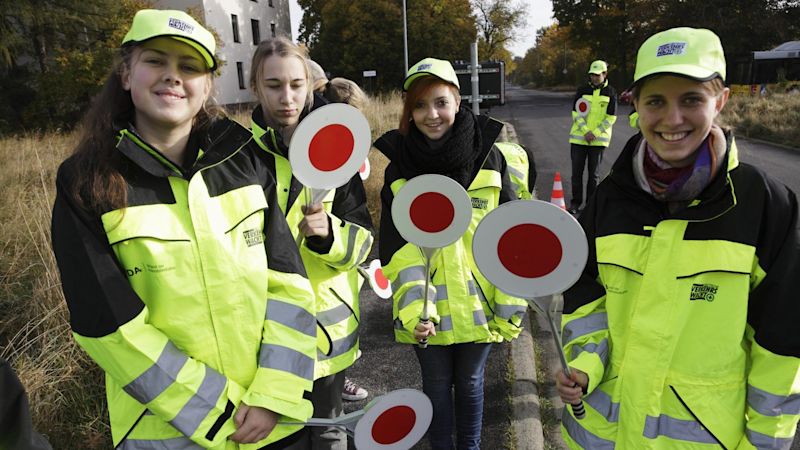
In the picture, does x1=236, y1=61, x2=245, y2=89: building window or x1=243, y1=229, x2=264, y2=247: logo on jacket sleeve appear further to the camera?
x1=236, y1=61, x2=245, y2=89: building window

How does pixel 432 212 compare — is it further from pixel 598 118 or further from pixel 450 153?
pixel 598 118

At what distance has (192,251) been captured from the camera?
1.51 m

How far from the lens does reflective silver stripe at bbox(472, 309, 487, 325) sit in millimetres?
2283

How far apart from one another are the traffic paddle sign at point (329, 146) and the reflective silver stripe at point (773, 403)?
1468 mm

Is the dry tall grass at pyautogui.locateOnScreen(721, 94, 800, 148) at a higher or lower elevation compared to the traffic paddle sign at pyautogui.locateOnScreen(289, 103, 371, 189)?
lower

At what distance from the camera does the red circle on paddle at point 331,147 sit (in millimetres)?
1867

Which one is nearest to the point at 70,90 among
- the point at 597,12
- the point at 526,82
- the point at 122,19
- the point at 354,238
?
the point at 122,19

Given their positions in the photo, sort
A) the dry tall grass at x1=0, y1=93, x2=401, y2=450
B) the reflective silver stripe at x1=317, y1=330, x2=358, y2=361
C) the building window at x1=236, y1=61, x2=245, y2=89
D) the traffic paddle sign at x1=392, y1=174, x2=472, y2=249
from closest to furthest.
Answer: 1. the traffic paddle sign at x1=392, y1=174, x2=472, y2=249
2. the reflective silver stripe at x1=317, y1=330, x2=358, y2=361
3. the dry tall grass at x1=0, y1=93, x2=401, y2=450
4. the building window at x1=236, y1=61, x2=245, y2=89

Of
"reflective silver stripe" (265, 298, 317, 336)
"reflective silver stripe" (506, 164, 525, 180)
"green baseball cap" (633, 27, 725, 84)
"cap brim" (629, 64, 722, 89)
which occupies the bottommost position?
"reflective silver stripe" (265, 298, 317, 336)

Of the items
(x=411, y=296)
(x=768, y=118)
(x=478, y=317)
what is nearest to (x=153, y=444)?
(x=411, y=296)

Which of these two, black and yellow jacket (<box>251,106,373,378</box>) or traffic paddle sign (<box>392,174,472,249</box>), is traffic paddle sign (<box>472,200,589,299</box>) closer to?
traffic paddle sign (<box>392,174,472,249</box>)

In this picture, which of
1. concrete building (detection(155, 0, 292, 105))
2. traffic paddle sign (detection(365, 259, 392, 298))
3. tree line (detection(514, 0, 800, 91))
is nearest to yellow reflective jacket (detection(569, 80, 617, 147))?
traffic paddle sign (detection(365, 259, 392, 298))

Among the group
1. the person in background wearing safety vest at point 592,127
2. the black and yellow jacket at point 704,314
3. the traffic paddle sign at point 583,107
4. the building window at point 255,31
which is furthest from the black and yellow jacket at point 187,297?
the building window at point 255,31

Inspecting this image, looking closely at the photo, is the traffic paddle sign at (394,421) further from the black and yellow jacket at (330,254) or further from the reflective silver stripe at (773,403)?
the reflective silver stripe at (773,403)
